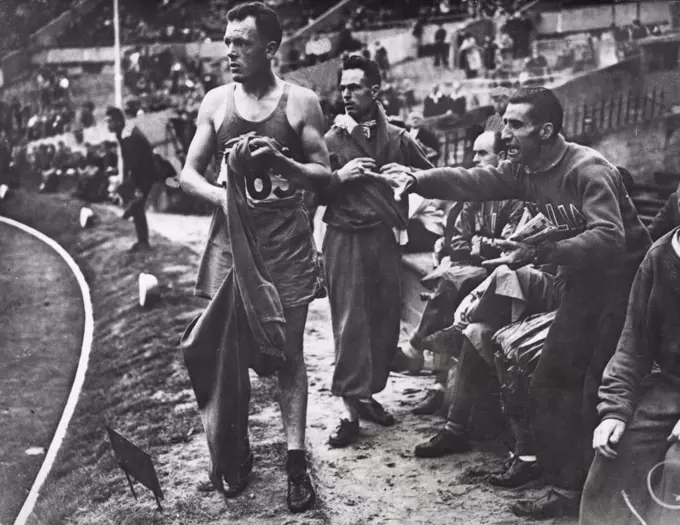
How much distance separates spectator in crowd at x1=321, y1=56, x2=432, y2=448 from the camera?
4.82 m

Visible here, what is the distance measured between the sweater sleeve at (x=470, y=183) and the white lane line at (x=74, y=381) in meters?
2.62

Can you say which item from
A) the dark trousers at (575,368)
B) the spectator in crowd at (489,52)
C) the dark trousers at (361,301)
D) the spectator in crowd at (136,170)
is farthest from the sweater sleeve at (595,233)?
the spectator in crowd at (489,52)

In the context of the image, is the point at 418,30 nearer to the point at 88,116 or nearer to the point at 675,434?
the point at 88,116

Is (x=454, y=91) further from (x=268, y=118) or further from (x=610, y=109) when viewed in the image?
(x=268, y=118)

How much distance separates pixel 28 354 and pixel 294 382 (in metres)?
2.46

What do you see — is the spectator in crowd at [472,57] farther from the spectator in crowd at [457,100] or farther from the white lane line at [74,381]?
the white lane line at [74,381]

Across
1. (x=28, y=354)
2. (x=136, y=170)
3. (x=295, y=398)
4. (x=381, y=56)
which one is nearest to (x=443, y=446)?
(x=295, y=398)

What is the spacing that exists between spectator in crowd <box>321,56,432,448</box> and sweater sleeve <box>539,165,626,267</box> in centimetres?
148

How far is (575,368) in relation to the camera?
12.3 feet

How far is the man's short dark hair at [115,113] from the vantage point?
10250 mm

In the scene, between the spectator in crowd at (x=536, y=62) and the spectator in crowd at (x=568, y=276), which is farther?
the spectator in crowd at (x=536, y=62)

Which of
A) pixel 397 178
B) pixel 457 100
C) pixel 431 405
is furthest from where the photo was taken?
pixel 457 100

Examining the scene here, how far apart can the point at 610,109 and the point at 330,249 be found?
264 cm

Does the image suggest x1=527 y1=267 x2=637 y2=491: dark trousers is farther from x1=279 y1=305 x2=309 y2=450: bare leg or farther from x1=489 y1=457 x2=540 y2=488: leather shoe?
Answer: x1=279 y1=305 x2=309 y2=450: bare leg
